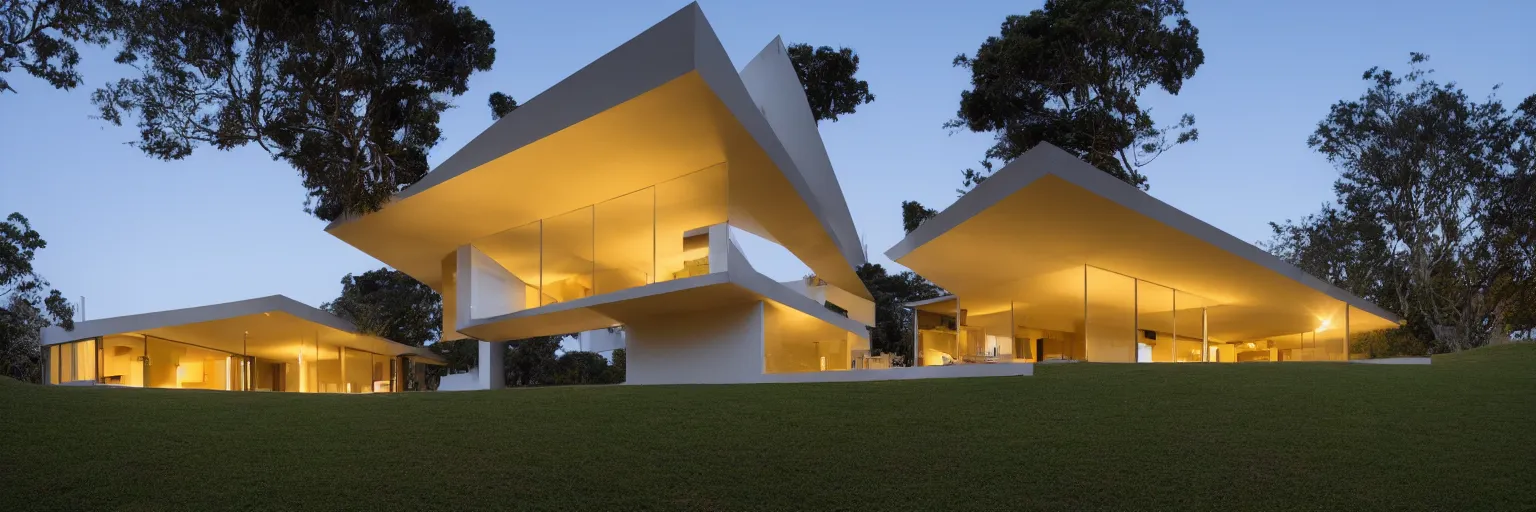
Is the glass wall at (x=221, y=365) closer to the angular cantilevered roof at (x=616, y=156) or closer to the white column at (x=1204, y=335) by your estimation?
the angular cantilevered roof at (x=616, y=156)

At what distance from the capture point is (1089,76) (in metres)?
28.0

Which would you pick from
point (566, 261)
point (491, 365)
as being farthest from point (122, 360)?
point (566, 261)

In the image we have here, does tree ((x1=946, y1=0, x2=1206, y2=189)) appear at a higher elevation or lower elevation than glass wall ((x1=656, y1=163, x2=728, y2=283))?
higher

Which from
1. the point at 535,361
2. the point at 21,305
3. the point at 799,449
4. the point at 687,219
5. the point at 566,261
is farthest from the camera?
the point at 535,361

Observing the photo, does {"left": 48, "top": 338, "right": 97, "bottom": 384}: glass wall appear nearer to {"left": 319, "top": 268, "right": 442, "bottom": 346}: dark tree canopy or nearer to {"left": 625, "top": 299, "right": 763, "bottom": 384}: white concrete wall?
{"left": 625, "top": 299, "right": 763, "bottom": 384}: white concrete wall

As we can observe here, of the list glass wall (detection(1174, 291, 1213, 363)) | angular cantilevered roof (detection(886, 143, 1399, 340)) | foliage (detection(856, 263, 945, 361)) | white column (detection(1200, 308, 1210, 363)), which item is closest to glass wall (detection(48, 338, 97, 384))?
angular cantilevered roof (detection(886, 143, 1399, 340))

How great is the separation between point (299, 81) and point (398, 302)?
64.3ft

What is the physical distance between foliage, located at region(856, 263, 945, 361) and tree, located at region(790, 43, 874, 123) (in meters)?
6.55

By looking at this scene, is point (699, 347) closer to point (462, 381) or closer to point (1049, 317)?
point (1049, 317)

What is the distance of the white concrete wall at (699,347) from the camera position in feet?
60.3

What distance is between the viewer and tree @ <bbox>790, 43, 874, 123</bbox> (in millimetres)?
40500

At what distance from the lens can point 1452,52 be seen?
25344 mm

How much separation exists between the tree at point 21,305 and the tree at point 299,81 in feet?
17.2

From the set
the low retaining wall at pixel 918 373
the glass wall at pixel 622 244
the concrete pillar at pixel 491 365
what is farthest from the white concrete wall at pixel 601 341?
the low retaining wall at pixel 918 373
